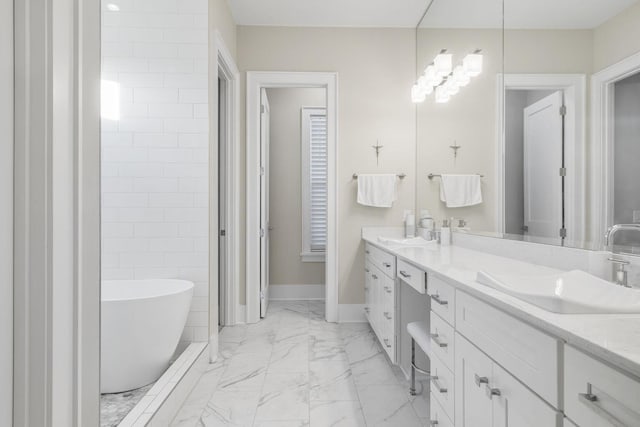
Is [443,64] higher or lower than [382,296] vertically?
higher

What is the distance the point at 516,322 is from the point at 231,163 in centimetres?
271

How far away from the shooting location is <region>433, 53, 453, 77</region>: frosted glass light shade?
2.57m

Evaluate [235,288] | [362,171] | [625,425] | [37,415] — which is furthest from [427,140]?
[37,415]

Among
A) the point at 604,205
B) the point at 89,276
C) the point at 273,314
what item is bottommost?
the point at 273,314

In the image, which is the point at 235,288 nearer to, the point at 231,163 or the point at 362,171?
the point at 231,163

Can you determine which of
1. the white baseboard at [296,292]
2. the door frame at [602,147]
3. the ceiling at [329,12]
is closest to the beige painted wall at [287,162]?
the white baseboard at [296,292]

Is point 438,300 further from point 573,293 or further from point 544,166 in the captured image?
point 544,166

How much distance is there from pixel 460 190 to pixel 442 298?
129 centimetres

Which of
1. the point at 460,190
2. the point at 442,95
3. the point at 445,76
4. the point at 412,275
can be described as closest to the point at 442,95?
the point at 442,95

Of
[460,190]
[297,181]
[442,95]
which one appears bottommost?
[460,190]

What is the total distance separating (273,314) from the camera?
3.53 metres

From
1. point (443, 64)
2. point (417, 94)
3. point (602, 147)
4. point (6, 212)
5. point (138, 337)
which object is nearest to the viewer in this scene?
point (6, 212)

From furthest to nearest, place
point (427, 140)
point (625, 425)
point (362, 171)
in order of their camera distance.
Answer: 1. point (362, 171)
2. point (427, 140)
3. point (625, 425)

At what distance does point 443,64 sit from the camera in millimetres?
2602
